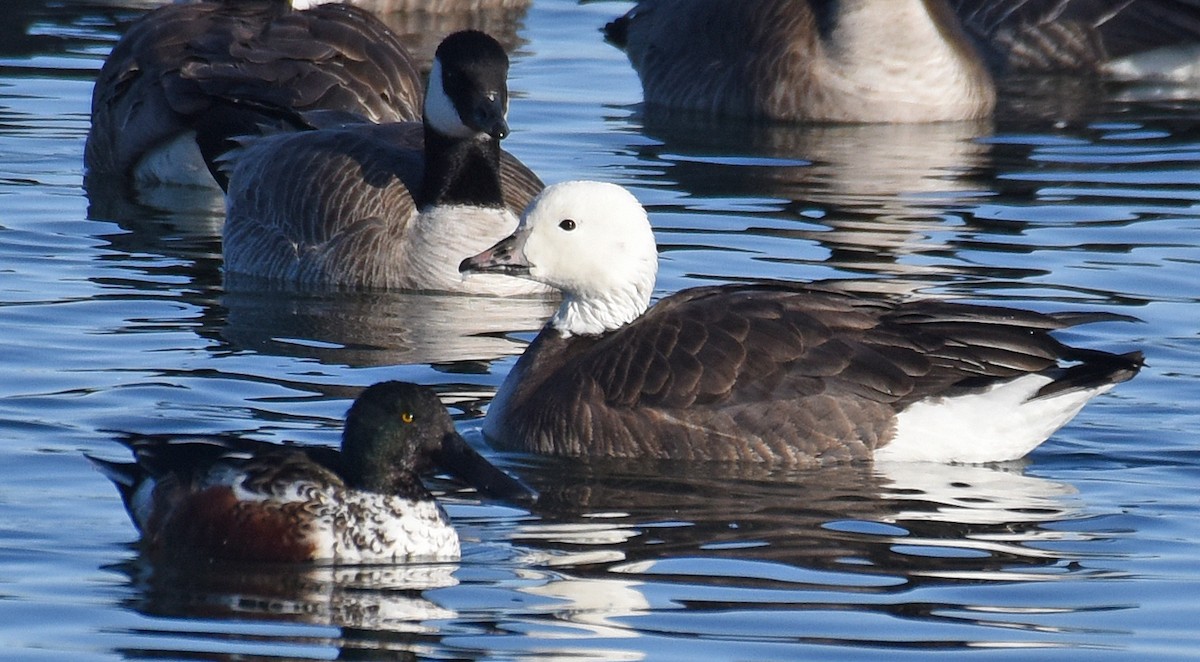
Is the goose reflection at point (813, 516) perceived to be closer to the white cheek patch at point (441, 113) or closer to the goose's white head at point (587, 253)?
the goose's white head at point (587, 253)

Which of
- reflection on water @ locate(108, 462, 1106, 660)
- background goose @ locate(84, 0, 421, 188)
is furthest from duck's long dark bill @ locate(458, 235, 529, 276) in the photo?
background goose @ locate(84, 0, 421, 188)

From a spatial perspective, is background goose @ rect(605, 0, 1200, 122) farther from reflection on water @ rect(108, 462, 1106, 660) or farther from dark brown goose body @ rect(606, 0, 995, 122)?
reflection on water @ rect(108, 462, 1106, 660)

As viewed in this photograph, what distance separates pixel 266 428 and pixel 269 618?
2.45 metres

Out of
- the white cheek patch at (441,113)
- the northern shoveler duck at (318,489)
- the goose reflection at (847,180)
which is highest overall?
the white cheek patch at (441,113)

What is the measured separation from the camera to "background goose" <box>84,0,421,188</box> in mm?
14922

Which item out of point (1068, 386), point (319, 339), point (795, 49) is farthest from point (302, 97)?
point (1068, 386)

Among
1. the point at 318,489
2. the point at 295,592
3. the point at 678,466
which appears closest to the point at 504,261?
the point at 678,466

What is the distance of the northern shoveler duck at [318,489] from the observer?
8.47 metres

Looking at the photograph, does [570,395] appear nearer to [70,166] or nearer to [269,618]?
[269,618]

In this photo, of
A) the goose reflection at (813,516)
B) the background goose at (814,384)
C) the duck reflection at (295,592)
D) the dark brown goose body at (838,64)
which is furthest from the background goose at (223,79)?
the duck reflection at (295,592)

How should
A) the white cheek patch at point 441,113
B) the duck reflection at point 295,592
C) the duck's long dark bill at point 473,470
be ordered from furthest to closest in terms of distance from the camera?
the white cheek patch at point 441,113 → the duck's long dark bill at point 473,470 → the duck reflection at point 295,592

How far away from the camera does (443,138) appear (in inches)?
520

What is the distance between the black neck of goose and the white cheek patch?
0.04 m

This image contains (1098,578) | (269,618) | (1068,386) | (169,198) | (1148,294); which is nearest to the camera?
(269,618)
